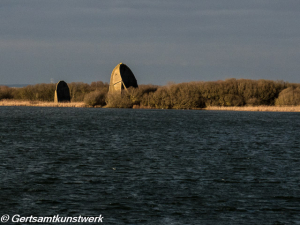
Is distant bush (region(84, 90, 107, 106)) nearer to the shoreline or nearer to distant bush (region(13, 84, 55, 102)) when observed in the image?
the shoreline

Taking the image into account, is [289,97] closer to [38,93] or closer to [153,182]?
[38,93]

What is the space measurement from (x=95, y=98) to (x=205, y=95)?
21.0 metres

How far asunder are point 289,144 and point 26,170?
18.3m

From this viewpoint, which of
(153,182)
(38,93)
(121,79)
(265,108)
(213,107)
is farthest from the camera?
(38,93)

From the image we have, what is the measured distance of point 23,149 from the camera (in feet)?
83.0

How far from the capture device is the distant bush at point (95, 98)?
88637 millimetres

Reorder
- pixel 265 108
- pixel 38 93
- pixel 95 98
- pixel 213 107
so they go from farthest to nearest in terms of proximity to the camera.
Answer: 1. pixel 38 93
2. pixel 95 98
3. pixel 213 107
4. pixel 265 108

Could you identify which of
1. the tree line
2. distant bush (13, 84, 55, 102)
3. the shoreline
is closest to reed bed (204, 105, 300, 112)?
the shoreline

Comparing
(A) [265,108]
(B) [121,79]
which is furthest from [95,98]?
(A) [265,108]

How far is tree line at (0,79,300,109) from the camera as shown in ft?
269

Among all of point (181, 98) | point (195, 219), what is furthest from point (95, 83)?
point (195, 219)

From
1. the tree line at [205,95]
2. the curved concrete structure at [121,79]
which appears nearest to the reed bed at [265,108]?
the tree line at [205,95]

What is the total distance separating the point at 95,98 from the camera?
292 feet

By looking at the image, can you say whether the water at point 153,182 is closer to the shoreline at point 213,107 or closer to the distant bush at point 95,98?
the shoreline at point 213,107
